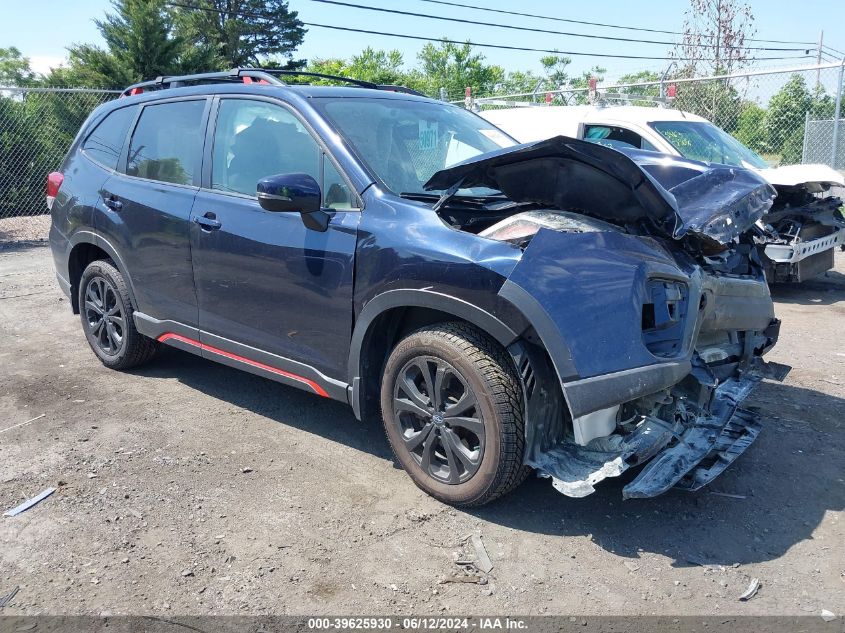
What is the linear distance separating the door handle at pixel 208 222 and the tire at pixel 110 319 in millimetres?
1106

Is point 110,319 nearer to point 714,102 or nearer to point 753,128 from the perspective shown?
point 753,128

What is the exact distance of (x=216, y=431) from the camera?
4504 mm

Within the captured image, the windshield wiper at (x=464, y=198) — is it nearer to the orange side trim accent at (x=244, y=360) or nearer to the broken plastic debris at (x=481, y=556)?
the orange side trim accent at (x=244, y=360)

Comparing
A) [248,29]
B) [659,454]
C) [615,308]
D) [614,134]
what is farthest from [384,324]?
[248,29]

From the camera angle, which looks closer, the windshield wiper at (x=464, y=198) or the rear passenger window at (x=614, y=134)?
the windshield wiper at (x=464, y=198)

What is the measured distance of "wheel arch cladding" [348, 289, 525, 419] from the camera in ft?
10.9

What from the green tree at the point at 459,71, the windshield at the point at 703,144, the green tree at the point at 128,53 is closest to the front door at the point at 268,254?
the windshield at the point at 703,144

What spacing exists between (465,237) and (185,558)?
185cm

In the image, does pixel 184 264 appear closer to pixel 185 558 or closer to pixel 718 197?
pixel 185 558

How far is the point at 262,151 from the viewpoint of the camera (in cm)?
426

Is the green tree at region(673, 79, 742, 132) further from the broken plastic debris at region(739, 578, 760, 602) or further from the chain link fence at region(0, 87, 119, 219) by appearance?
the broken plastic debris at region(739, 578, 760, 602)

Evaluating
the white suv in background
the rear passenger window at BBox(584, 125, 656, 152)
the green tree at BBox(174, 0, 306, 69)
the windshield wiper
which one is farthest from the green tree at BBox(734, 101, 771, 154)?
the green tree at BBox(174, 0, 306, 69)

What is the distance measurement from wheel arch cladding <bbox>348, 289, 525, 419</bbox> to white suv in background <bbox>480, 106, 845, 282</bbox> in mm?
4338

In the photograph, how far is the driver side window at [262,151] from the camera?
3902mm
